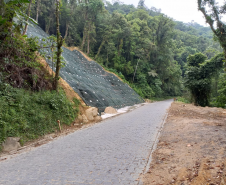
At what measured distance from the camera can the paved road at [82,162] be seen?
155 inches

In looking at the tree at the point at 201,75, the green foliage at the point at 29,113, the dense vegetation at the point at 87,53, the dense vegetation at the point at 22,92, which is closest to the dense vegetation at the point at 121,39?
the dense vegetation at the point at 87,53

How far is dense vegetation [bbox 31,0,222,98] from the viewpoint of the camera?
28484 millimetres

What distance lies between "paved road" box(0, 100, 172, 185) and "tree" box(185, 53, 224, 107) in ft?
48.8

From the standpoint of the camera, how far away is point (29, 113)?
23.2ft

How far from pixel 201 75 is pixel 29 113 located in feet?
60.5

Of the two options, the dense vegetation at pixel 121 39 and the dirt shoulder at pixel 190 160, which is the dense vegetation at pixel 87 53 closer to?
the dense vegetation at pixel 121 39

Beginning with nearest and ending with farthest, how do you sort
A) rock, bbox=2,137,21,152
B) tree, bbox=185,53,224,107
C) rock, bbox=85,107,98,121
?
1. rock, bbox=2,137,21,152
2. rock, bbox=85,107,98,121
3. tree, bbox=185,53,224,107

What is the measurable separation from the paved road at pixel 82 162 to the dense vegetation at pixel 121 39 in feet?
77.8

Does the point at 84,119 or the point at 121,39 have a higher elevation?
the point at 121,39

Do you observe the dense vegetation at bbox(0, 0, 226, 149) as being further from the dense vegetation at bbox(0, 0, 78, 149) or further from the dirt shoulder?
the dirt shoulder

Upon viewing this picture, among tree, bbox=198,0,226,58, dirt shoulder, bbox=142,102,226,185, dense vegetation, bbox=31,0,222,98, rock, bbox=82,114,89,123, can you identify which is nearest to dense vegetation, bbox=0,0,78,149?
rock, bbox=82,114,89,123

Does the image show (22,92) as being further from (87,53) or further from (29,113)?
(87,53)

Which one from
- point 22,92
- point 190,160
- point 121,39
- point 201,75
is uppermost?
point 121,39

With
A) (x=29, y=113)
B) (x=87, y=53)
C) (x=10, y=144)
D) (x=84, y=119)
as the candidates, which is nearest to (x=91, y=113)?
(x=84, y=119)
